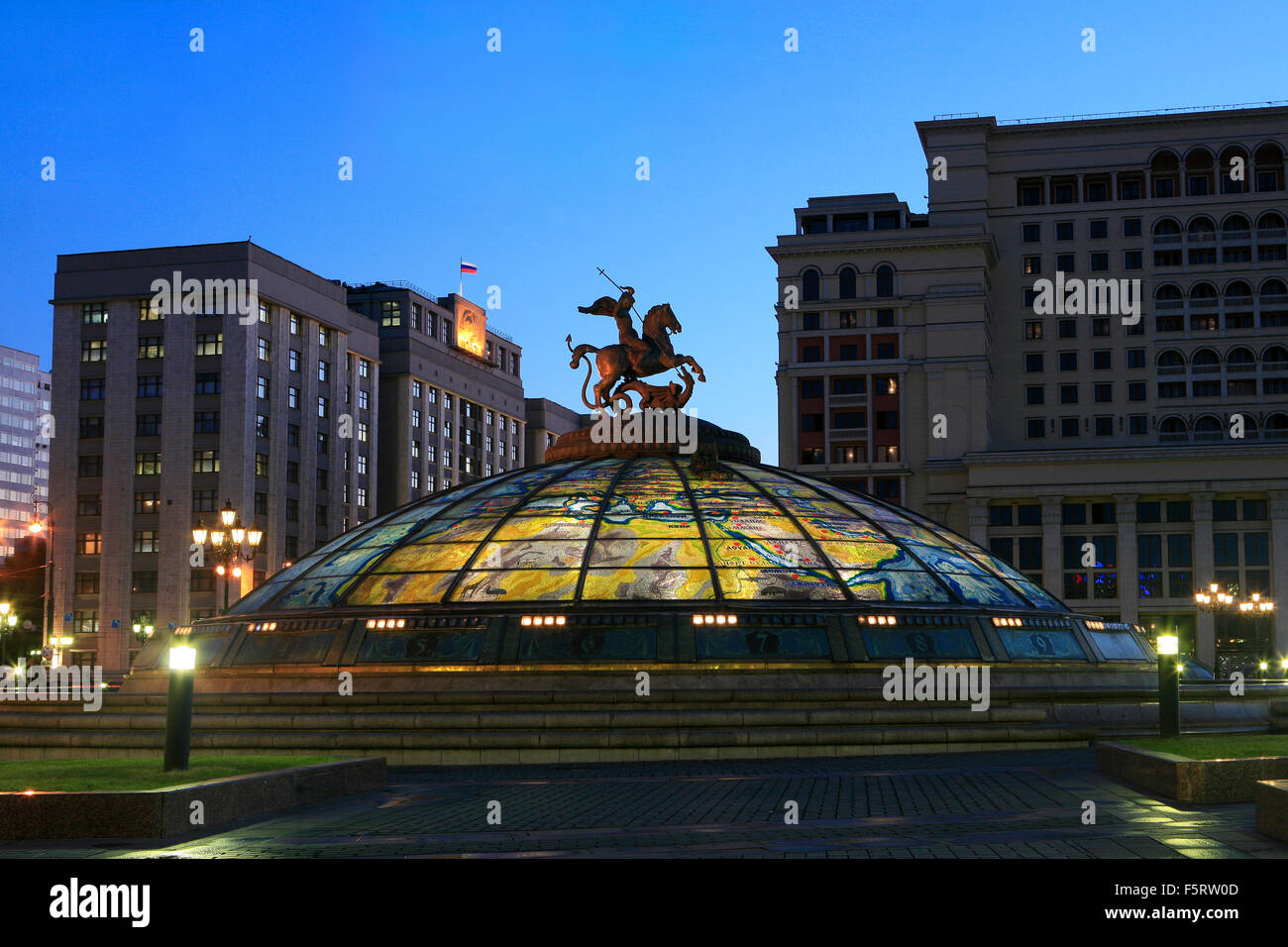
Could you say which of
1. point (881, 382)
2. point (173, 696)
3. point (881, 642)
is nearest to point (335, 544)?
point (881, 642)

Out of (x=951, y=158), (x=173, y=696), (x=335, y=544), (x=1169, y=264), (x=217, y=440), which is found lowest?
(x=173, y=696)

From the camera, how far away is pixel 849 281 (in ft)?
296

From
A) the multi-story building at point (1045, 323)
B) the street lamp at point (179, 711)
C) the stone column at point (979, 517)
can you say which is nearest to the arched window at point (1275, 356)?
the multi-story building at point (1045, 323)

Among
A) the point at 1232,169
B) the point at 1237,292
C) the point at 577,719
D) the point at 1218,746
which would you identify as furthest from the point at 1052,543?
the point at 1218,746

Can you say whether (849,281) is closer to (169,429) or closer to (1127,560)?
(1127,560)

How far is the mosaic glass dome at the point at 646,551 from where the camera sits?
25.2 metres

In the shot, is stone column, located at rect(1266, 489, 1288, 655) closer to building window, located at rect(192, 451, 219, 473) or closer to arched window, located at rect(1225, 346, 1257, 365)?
arched window, located at rect(1225, 346, 1257, 365)

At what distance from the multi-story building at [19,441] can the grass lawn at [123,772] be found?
17631cm

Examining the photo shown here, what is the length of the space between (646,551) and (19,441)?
585ft

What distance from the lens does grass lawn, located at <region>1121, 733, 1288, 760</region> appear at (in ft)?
48.8

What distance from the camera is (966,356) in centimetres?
8744
